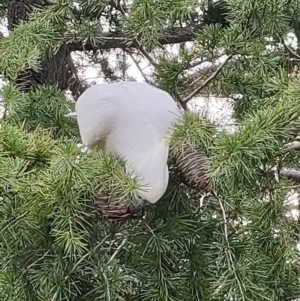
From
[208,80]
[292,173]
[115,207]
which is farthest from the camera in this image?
[292,173]

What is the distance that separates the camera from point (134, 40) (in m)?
0.53

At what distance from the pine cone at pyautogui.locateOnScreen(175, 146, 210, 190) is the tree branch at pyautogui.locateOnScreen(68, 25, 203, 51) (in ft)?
0.55

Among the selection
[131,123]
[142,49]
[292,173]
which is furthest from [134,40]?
[292,173]

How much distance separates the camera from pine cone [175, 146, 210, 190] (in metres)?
0.40

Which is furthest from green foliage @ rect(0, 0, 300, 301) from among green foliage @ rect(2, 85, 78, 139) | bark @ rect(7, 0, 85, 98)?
bark @ rect(7, 0, 85, 98)

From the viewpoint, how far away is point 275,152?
386 mm

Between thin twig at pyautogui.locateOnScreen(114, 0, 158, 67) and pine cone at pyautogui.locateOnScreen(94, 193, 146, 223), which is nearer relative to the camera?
pine cone at pyautogui.locateOnScreen(94, 193, 146, 223)

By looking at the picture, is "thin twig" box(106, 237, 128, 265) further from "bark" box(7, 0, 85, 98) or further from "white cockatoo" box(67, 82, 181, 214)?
"bark" box(7, 0, 85, 98)

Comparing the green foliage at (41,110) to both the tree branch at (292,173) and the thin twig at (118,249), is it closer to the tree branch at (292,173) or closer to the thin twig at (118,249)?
the thin twig at (118,249)

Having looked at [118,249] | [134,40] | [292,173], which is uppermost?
[134,40]

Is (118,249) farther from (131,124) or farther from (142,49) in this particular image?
(142,49)

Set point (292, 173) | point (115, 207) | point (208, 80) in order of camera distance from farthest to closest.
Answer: point (292, 173) < point (208, 80) < point (115, 207)

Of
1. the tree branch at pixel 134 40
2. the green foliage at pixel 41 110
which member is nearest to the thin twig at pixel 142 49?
the tree branch at pixel 134 40

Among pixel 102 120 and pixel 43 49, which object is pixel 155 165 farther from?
pixel 43 49
